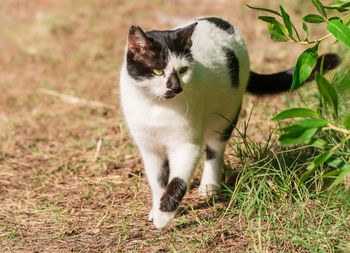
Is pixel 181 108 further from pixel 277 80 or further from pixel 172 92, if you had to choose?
pixel 277 80

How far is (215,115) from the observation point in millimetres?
3018

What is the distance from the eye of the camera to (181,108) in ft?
8.54

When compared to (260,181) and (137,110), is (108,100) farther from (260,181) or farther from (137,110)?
(260,181)

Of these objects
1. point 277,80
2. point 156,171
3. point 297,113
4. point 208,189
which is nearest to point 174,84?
point 156,171

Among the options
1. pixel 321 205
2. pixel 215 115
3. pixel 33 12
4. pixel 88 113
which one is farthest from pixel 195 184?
pixel 33 12

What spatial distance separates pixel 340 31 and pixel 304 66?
24cm

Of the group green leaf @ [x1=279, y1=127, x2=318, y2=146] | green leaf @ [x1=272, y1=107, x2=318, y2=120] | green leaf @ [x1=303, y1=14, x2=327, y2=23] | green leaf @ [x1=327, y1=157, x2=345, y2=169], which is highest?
green leaf @ [x1=303, y1=14, x2=327, y2=23]

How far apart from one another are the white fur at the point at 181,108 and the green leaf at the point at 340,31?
90 centimetres

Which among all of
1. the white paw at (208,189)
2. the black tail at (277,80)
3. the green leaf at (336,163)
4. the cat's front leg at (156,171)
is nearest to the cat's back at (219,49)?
the black tail at (277,80)

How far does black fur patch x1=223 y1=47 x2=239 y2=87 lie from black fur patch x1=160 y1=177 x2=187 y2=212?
80cm

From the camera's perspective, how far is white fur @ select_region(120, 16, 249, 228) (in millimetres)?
2570

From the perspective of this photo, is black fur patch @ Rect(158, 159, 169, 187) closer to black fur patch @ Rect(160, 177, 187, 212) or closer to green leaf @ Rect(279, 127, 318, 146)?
black fur patch @ Rect(160, 177, 187, 212)

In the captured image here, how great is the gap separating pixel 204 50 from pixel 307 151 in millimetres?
969

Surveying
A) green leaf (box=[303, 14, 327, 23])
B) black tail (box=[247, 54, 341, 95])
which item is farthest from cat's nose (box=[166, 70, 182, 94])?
black tail (box=[247, 54, 341, 95])
